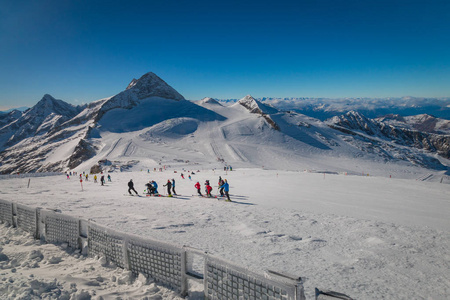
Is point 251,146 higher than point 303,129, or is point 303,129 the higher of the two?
point 303,129

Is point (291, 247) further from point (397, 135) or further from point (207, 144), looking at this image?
point (397, 135)

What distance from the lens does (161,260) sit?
5043mm

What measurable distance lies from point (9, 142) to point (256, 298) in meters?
260

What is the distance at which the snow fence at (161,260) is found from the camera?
11.9ft

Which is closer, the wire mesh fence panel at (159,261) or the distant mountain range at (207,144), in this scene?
the wire mesh fence panel at (159,261)

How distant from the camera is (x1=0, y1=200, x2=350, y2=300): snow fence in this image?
362 cm

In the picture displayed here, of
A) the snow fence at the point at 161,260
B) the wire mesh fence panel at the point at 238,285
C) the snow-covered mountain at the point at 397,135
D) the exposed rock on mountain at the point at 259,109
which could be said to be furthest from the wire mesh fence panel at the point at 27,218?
the snow-covered mountain at the point at 397,135

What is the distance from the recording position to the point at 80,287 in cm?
486

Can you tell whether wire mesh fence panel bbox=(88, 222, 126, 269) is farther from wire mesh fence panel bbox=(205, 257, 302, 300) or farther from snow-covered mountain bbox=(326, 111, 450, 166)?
snow-covered mountain bbox=(326, 111, 450, 166)

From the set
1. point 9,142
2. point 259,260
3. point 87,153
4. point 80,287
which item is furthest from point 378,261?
point 9,142

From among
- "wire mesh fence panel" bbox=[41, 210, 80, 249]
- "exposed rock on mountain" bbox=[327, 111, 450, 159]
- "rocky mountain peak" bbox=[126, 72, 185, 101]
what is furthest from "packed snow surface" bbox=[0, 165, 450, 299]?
"rocky mountain peak" bbox=[126, 72, 185, 101]

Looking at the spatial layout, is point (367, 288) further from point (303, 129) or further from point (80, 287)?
point (303, 129)

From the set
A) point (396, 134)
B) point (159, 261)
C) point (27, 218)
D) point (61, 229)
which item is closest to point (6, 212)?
point (27, 218)

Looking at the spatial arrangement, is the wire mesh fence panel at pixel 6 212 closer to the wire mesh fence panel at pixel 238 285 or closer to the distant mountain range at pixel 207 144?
the wire mesh fence panel at pixel 238 285
